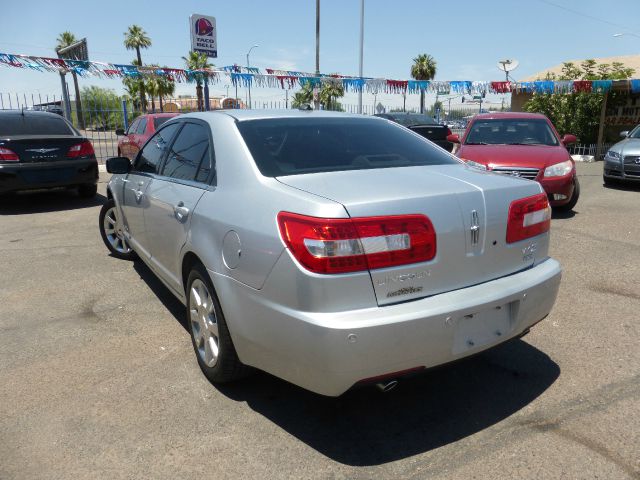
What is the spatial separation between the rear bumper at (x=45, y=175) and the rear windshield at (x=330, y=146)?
647 cm

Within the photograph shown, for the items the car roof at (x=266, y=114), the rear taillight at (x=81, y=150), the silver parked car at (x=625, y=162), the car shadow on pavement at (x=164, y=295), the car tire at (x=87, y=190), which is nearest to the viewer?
the car roof at (x=266, y=114)

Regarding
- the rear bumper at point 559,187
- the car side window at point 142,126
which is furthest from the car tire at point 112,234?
the car side window at point 142,126

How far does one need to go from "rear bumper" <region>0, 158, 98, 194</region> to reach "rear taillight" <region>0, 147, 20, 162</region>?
0.09 metres

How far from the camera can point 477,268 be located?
2457 millimetres

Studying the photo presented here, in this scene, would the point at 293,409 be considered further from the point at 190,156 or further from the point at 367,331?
the point at 190,156

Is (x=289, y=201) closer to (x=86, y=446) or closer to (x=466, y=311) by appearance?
(x=466, y=311)

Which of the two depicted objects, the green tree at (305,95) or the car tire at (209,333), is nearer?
the car tire at (209,333)

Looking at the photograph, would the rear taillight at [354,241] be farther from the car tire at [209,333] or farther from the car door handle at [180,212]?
the car door handle at [180,212]

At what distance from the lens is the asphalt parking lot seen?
2.34 metres

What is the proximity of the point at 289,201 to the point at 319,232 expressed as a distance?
271mm

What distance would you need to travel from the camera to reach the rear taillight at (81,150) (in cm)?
854

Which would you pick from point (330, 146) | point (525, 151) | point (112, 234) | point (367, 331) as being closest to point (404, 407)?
point (367, 331)

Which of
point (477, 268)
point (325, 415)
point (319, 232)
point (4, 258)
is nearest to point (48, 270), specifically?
point (4, 258)

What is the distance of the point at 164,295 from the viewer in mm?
4562
